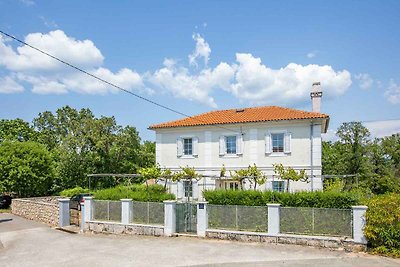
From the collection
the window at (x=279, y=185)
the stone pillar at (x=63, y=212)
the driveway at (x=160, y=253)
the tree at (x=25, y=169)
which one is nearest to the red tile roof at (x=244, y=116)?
the window at (x=279, y=185)

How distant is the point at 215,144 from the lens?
22.9m

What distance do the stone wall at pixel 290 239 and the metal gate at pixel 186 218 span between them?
877mm

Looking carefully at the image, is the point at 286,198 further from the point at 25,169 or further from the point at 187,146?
the point at 25,169

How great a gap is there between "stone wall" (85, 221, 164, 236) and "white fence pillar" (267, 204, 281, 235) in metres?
4.67

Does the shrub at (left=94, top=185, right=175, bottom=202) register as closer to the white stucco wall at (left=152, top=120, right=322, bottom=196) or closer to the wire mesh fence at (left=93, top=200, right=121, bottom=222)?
the wire mesh fence at (left=93, top=200, right=121, bottom=222)

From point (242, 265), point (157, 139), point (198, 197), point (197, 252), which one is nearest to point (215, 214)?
point (197, 252)

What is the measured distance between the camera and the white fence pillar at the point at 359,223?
12.0 metres

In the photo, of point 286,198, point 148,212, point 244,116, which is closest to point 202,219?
point 148,212

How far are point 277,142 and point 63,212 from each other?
1291 cm

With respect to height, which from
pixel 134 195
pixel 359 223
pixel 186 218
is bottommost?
pixel 186 218

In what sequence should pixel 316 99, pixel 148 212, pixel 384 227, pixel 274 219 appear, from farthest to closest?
1. pixel 316 99
2. pixel 148 212
3. pixel 274 219
4. pixel 384 227

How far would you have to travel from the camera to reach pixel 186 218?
15.0 m

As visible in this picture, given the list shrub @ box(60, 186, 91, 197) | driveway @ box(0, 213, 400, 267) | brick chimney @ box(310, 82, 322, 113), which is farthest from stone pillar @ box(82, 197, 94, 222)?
brick chimney @ box(310, 82, 322, 113)

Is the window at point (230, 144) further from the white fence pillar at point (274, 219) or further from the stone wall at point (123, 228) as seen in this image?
the white fence pillar at point (274, 219)
